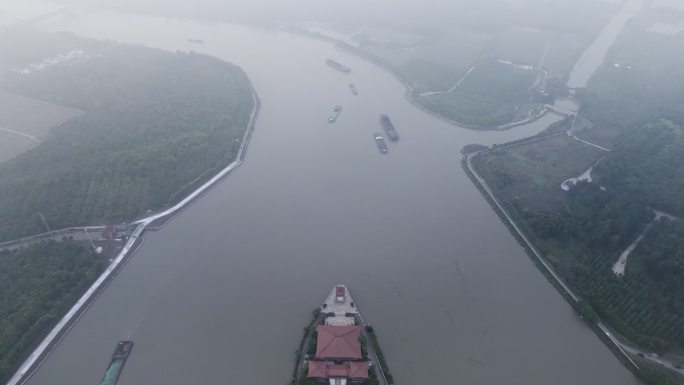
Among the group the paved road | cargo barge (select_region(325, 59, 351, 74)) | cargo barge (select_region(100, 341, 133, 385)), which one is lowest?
cargo barge (select_region(100, 341, 133, 385))

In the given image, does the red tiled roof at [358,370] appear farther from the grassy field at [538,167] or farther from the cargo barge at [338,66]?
the cargo barge at [338,66]

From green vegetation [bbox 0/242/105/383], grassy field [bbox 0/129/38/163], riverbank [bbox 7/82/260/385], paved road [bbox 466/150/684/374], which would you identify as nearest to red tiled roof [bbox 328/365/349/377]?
paved road [bbox 466/150/684/374]

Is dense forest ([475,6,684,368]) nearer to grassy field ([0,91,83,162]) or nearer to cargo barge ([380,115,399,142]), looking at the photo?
cargo barge ([380,115,399,142])

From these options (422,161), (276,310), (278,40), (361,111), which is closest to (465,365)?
(276,310)

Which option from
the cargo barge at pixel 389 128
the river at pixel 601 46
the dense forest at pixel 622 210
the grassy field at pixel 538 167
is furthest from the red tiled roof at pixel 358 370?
the river at pixel 601 46

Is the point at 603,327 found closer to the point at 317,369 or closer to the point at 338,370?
the point at 338,370
